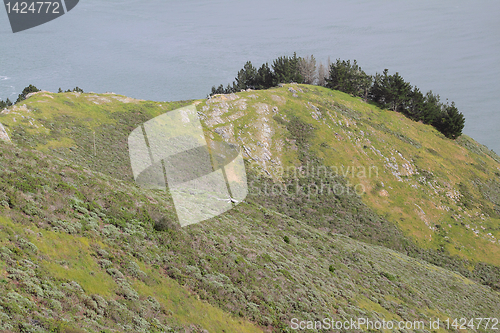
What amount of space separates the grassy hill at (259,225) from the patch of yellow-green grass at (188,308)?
86 mm

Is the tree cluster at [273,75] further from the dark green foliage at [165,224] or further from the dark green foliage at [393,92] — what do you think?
the dark green foliage at [165,224]

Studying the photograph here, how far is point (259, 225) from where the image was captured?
1545 inches

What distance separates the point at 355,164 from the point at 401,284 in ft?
110

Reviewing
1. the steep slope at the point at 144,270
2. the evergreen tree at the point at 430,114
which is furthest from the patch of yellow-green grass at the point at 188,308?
the evergreen tree at the point at 430,114

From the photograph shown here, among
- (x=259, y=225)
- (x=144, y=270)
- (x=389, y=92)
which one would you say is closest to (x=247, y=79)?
(x=389, y=92)

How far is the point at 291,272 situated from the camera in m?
28.5

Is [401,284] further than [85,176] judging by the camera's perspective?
Yes

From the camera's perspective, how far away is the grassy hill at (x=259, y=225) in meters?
16.9

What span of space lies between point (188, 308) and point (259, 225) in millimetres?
20725

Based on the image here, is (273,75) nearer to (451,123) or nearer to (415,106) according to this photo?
(415,106)

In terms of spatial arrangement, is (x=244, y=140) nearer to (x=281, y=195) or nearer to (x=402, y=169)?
(x=281, y=195)

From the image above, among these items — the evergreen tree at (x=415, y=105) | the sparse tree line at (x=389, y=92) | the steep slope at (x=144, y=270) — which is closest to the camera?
the steep slope at (x=144, y=270)

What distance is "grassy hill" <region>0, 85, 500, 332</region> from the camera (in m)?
16.9

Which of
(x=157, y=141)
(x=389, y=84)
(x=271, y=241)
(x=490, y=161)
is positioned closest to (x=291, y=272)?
(x=271, y=241)
